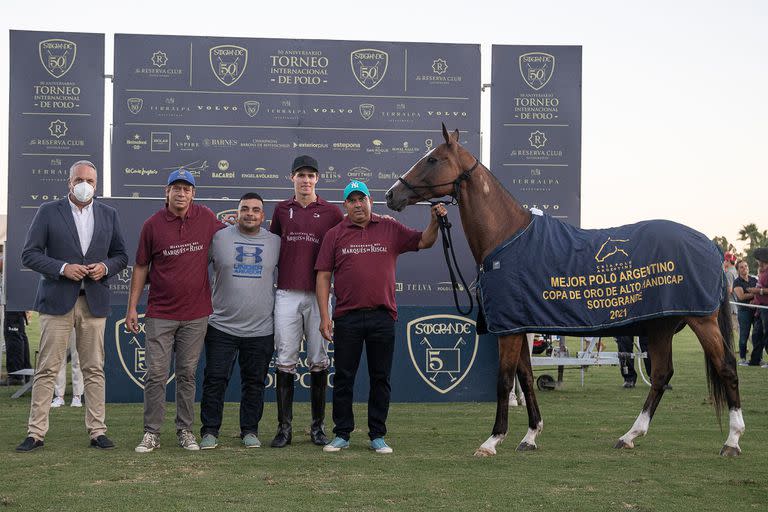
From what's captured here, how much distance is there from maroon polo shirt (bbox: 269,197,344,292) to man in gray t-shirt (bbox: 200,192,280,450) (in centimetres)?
10

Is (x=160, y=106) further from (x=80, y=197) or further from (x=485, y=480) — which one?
(x=485, y=480)

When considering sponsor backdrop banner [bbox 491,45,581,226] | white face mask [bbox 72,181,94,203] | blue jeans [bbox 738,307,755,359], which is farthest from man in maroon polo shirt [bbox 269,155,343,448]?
blue jeans [bbox 738,307,755,359]

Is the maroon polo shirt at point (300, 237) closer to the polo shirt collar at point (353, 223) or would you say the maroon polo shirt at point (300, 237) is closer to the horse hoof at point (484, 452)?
the polo shirt collar at point (353, 223)

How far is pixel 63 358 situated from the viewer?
6.19 m

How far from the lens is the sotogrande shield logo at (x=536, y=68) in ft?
37.6

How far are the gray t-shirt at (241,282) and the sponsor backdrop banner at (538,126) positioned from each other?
18.6 ft

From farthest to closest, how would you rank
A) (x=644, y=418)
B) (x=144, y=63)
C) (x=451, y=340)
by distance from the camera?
(x=144, y=63)
(x=451, y=340)
(x=644, y=418)

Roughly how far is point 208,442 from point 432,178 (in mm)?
2383

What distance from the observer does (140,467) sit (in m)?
5.34

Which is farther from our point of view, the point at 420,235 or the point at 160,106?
the point at 160,106

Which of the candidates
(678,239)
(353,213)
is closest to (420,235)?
(353,213)

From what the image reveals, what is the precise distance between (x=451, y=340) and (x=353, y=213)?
3.32 metres

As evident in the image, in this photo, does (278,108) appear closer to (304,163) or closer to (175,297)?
(304,163)

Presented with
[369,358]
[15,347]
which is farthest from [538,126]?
[15,347]
